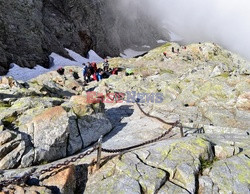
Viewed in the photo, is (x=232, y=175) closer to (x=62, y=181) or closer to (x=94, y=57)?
(x=62, y=181)

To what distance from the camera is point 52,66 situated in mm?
58875

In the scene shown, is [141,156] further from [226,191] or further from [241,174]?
[241,174]

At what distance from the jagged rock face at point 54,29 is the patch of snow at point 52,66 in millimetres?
1389

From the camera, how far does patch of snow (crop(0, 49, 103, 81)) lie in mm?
48403

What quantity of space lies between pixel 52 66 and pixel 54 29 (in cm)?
1762

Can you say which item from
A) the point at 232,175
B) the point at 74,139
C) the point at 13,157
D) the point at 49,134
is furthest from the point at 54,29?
the point at 232,175

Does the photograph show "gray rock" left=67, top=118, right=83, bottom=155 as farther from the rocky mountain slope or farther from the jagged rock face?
the jagged rock face

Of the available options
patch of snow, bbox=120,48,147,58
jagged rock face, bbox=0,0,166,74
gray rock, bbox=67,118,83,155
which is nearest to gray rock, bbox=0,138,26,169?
gray rock, bbox=67,118,83,155

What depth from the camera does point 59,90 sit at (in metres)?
31.8

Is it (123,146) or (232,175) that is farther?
(123,146)

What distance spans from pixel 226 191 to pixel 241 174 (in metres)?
1.50

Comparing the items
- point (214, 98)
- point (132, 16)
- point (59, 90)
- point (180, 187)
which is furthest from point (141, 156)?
point (132, 16)

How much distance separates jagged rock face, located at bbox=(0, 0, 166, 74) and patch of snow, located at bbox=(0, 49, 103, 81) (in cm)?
139

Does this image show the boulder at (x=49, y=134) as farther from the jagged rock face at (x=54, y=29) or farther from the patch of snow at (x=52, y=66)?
the jagged rock face at (x=54, y=29)
